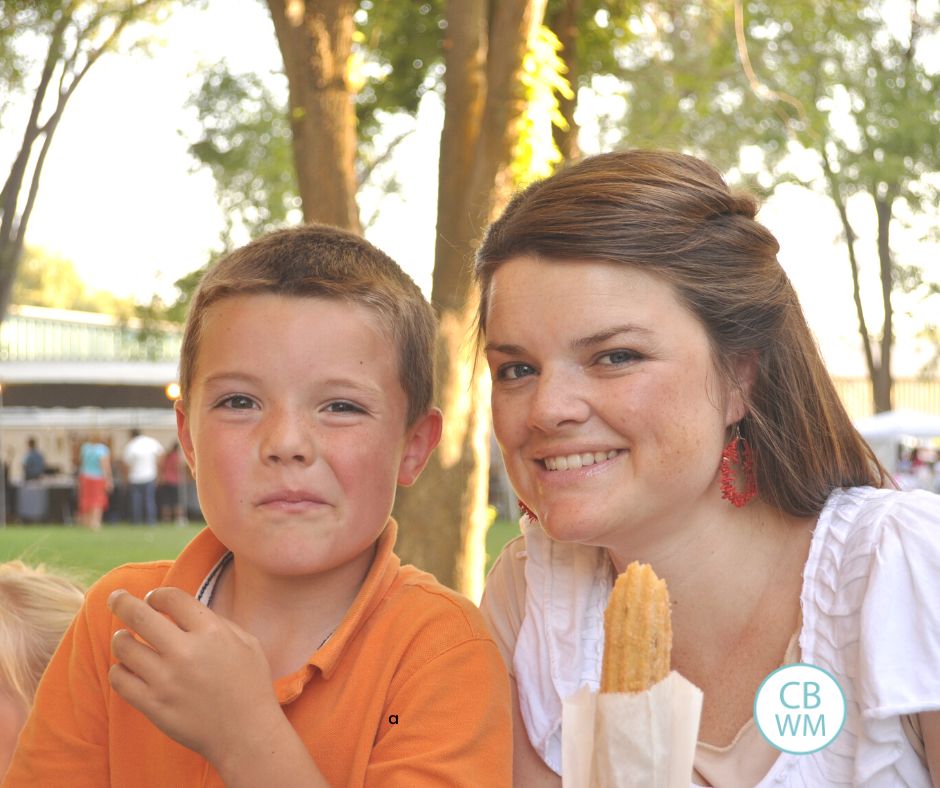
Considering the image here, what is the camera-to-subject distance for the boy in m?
1.49

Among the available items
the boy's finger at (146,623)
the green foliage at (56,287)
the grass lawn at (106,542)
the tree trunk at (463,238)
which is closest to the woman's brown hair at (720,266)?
the boy's finger at (146,623)

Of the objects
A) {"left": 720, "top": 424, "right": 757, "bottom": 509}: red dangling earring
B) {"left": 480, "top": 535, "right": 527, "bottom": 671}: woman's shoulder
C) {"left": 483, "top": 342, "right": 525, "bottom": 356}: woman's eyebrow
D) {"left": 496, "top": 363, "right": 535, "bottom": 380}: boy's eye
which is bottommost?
{"left": 480, "top": 535, "right": 527, "bottom": 671}: woman's shoulder

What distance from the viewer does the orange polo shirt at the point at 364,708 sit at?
5.30 feet

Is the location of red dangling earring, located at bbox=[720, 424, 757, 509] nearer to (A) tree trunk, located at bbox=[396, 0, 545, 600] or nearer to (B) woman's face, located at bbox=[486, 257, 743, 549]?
(B) woman's face, located at bbox=[486, 257, 743, 549]

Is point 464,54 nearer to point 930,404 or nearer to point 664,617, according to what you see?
point 664,617

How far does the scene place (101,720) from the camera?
5.86 feet

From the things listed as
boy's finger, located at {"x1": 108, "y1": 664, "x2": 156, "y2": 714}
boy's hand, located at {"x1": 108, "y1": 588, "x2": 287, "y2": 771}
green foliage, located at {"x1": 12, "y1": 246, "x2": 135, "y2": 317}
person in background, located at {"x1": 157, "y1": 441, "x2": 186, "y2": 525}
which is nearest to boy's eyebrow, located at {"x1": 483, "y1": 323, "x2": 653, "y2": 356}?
boy's hand, located at {"x1": 108, "y1": 588, "x2": 287, "y2": 771}

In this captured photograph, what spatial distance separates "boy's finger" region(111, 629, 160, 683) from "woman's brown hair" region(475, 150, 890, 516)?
0.84 meters

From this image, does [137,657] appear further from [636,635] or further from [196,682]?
[636,635]

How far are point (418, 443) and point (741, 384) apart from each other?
0.57 meters

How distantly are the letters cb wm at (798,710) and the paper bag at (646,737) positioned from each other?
0.35m

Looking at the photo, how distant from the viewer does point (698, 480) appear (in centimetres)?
186

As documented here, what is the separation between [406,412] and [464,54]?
12.9 ft

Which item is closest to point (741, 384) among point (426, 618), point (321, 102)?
point (426, 618)
